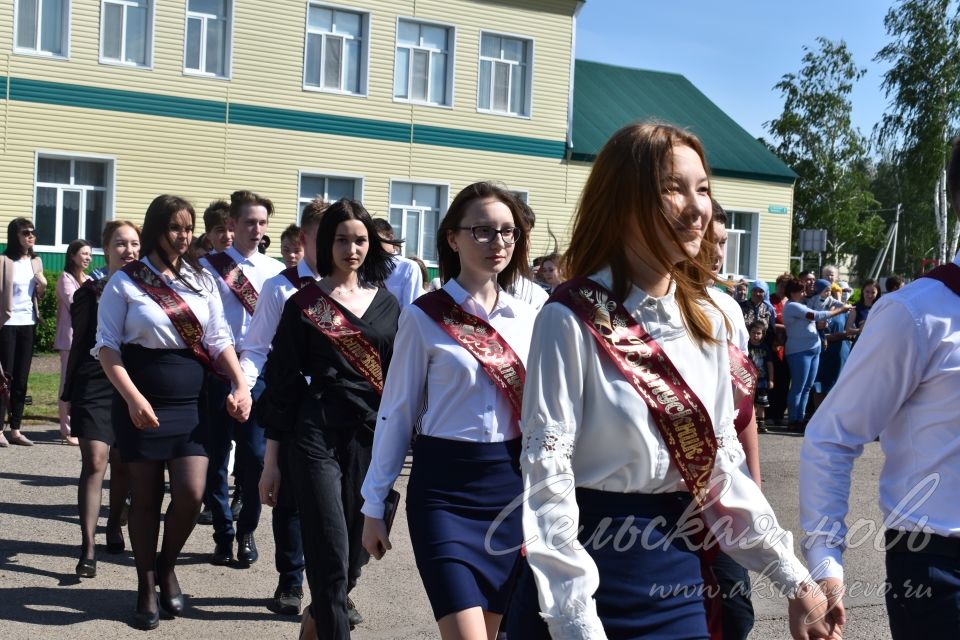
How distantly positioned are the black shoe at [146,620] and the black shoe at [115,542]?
1654mm

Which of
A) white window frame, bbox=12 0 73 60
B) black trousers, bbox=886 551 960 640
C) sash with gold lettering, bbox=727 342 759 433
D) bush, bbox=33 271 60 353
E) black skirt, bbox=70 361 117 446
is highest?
white window frame, bbox=12 0 73 60

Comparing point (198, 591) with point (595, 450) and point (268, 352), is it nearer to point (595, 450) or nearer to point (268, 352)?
point (268, 352)

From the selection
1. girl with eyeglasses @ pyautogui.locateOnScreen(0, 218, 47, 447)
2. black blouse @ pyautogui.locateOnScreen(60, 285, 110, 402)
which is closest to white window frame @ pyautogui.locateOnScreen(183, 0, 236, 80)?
girl with eyeglasses @ pyautogui.locateOnScreen(0, 218, 47, 447)

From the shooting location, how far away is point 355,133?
84.5 feet

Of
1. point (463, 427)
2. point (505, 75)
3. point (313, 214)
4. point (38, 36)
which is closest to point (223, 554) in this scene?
point (313, 214)

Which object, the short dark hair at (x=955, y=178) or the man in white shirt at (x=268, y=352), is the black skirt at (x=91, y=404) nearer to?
the man in white shirt at (x=268, y=352)

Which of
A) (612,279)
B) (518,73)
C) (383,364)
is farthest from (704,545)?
(518,73)

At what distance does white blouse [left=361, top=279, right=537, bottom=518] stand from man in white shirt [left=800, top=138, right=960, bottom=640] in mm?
1477

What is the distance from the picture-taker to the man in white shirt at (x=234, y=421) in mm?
7352

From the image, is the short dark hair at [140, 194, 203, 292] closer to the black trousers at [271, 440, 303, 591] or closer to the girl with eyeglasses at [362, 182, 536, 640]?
the black trousers at [271, 440, 303, 591]

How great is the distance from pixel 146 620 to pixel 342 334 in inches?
74.7

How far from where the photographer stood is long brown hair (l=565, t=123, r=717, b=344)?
2.74 metres

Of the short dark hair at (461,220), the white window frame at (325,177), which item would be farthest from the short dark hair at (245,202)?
the white window frame at (325,177)

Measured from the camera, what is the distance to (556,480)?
8.38 feet
